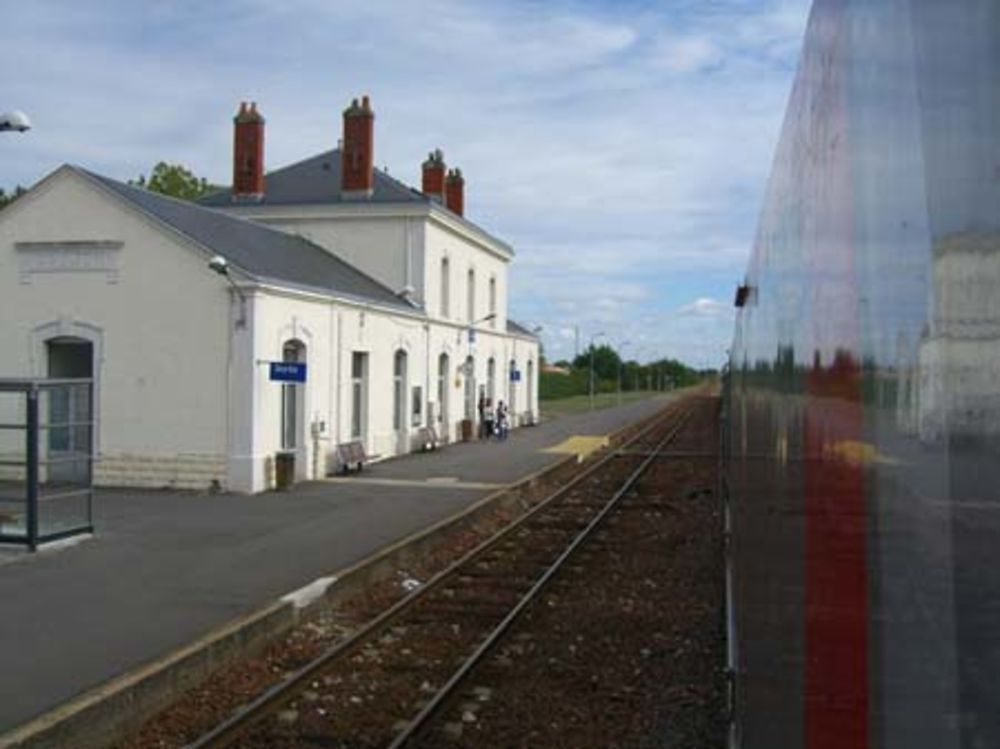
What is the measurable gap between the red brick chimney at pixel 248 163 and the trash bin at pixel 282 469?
683 inches

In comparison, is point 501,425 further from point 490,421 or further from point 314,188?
point 314,188

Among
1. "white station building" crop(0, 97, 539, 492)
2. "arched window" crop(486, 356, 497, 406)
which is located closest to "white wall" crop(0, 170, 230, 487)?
"white station building" crop(0, 97, 539, 492)

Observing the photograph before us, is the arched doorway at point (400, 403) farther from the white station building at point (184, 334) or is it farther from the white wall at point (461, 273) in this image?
the white wall at point (461, 273)

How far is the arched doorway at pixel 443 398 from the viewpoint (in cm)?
3700

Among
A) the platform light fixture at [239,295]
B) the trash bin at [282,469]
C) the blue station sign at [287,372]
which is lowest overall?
the trash bin at [282,469]

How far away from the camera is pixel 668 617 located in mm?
11719

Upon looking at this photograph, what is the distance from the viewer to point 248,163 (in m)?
37.9

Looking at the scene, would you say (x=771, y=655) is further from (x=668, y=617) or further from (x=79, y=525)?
(x=79, y=525)

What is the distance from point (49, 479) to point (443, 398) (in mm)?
22452

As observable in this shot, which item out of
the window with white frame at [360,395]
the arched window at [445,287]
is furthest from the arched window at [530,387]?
the window with white frame at [360,395]

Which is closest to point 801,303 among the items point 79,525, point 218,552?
point 218,552

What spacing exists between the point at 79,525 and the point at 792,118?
1419 centimetres

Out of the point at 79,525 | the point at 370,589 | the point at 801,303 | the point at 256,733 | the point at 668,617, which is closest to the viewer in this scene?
the point at 801,303

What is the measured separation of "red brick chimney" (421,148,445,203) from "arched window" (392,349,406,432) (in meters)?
13.6
